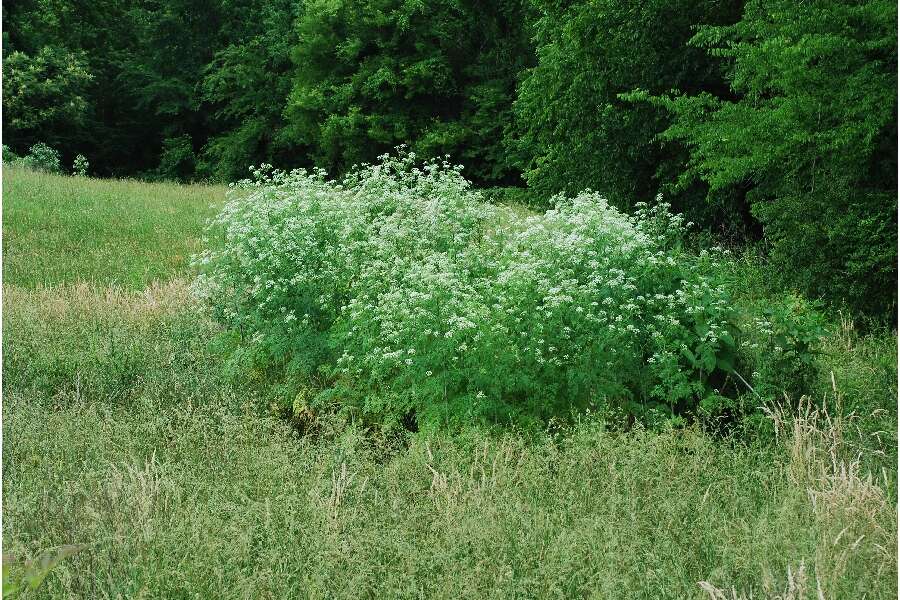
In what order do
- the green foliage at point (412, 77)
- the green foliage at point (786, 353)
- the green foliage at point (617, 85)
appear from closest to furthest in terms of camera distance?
the green foliage at point (786, 353) → the green foliage at point (617, 85) → the green foliage at point (412, 77)

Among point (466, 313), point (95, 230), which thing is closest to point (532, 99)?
point (95, 230)

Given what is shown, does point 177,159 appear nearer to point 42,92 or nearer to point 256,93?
point 256,93

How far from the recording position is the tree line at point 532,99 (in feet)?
29.4

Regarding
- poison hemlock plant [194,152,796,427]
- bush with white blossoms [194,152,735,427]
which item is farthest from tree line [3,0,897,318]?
bush with white blossoms [194,152,735,427]

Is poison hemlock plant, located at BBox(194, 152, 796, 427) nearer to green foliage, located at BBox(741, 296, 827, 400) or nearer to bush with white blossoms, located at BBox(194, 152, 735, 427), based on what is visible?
bush with white blossoms, located at BBox(194, 152, 735, 427)

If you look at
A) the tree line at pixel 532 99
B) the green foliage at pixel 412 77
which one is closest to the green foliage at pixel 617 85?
the tree line at pixel 532 99

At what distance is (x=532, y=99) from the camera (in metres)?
16.5

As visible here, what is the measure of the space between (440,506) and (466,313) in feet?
5.89

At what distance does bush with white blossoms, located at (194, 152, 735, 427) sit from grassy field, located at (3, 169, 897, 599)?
1.14ft

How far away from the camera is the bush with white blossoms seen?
209 inches

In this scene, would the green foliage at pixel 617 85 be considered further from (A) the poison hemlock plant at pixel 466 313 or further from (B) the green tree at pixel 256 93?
(B) the green tree at pixel 256 93

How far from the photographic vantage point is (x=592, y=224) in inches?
237

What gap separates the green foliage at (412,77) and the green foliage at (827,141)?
15825 mm

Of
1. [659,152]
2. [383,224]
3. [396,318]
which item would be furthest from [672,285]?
[659,152]
